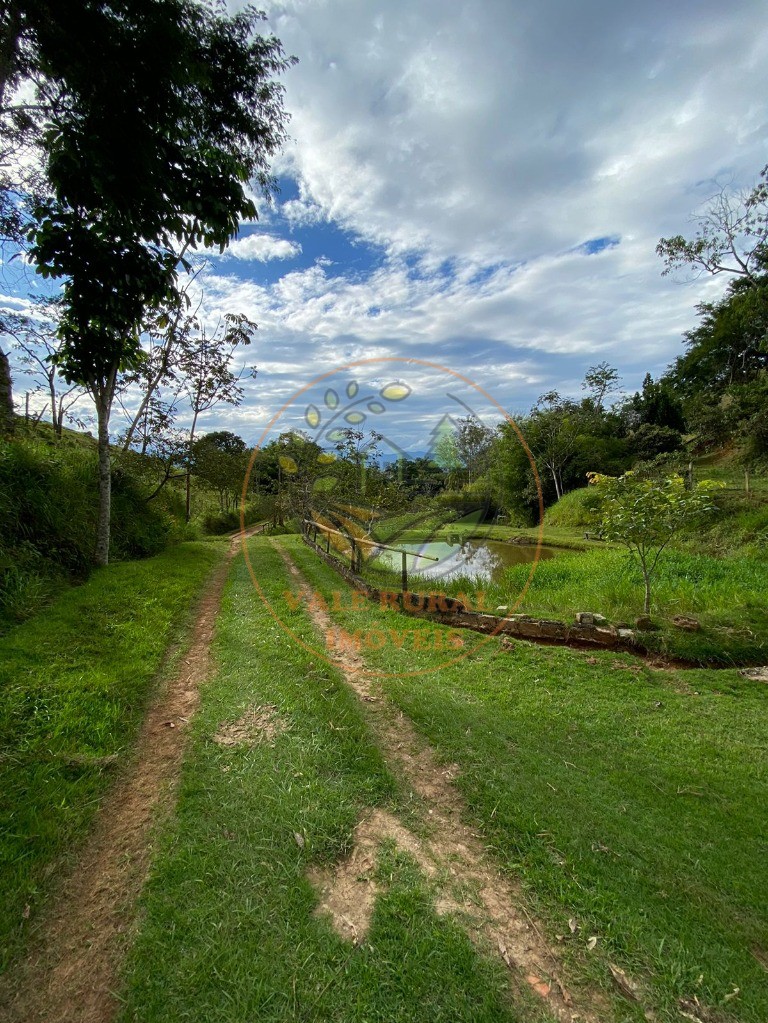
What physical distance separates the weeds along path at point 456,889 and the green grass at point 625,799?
0.34ft

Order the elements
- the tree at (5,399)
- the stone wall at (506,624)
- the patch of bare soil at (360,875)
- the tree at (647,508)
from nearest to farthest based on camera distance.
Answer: the patch of bare soil at (360,875) → the stone wall at (506,624) → the tree at (647,508) → the tree at (5,399)

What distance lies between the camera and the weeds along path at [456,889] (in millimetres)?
1541

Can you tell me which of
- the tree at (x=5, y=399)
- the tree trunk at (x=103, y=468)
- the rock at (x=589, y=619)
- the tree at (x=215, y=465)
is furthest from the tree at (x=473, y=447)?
the tree at (x=215, y=465)

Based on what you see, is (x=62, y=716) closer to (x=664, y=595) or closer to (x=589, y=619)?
(x=589, y=619)

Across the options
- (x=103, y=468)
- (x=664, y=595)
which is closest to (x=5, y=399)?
(x=103, y=468)

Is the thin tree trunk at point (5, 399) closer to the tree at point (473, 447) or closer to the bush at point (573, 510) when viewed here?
the tree at point (473, 447)

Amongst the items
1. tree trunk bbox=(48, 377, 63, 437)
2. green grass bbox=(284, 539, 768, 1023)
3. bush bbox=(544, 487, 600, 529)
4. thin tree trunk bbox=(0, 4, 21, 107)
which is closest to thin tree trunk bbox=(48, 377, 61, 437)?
tree trunk bbox=(48, 377, 63, 437)

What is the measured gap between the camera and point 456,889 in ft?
6.31

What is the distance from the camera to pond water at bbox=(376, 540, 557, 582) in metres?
6.05

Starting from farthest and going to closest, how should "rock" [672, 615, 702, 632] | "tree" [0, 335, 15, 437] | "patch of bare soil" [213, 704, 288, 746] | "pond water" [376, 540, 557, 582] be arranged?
"tree" [0, 335, 15, 437] → "pond water" [376, 540, 557, 582] → "rock" [672, 615, 702, 632] → "patch of bare soil" [213, 704, 288, 746]

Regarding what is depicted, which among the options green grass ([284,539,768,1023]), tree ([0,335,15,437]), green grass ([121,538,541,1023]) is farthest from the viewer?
tree ([0,335,15,437])

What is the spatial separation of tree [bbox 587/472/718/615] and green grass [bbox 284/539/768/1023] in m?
2.01

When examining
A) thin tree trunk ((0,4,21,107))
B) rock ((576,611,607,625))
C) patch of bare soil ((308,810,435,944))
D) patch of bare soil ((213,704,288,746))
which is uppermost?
thin tree trunk ((0,4,21,107))

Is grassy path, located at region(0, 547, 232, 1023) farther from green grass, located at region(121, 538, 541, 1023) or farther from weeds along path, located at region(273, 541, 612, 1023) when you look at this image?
weeds along path, located at region(273, 541, 612, 1023)
